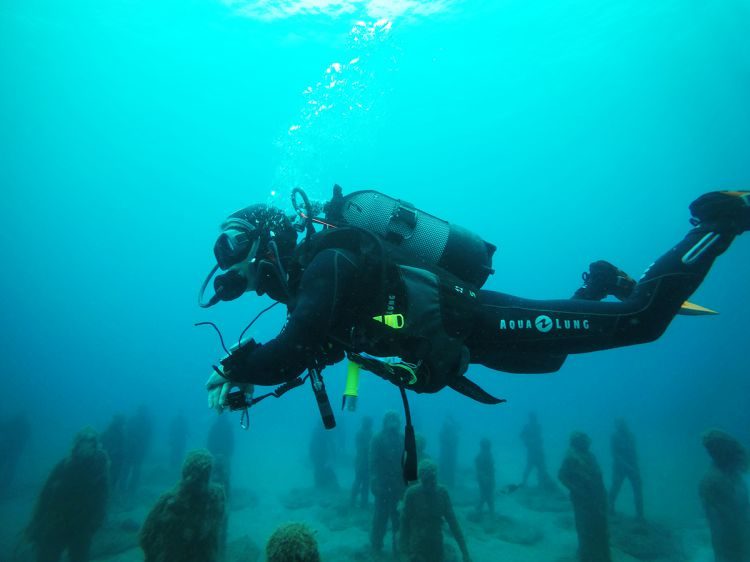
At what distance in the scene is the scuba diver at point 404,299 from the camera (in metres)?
3.02

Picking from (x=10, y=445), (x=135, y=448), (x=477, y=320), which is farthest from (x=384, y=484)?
(x=10, y=445)

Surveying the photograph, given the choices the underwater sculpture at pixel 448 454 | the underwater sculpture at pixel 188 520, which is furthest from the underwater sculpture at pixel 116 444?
the underwater sculpture at pixel 448 454

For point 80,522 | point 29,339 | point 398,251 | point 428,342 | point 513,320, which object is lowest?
point 80,522

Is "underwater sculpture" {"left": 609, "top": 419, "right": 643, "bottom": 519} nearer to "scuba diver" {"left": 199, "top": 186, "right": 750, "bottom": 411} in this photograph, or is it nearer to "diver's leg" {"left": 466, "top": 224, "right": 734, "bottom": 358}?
"diver's leg" {"left": 466, "top": 224, "right": 734, "bottom": 358}

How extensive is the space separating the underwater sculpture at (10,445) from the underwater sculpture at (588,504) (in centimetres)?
2321

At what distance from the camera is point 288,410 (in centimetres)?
7438

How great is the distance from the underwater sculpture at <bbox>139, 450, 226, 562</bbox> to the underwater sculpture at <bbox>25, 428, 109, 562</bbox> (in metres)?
4.07

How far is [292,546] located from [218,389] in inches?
61.0

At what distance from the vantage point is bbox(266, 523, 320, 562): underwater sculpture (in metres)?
3.16

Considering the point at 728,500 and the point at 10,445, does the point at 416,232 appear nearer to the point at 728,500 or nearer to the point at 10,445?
the point at 728,500

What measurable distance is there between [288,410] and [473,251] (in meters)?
77.7

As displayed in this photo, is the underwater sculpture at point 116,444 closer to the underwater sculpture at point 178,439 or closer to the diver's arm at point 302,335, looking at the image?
the underwater sculpture at point 178,439

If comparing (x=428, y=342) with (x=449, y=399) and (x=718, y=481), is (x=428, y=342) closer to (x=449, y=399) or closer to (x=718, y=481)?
(x=718, y=481)

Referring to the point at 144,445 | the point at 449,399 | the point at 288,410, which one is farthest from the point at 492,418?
the point at 144,445
